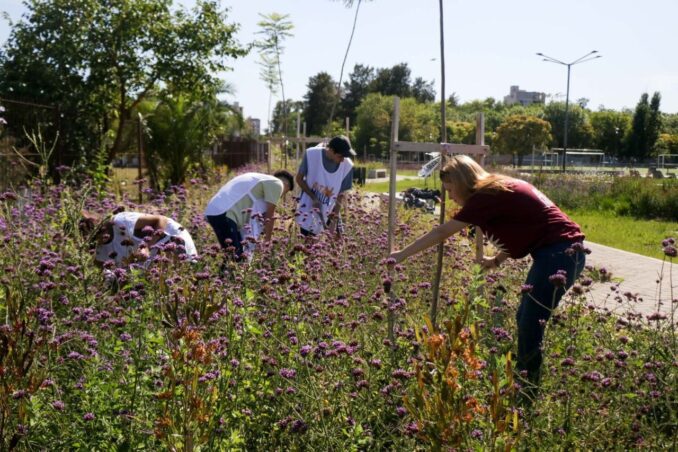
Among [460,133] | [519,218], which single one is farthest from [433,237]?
[460,133]

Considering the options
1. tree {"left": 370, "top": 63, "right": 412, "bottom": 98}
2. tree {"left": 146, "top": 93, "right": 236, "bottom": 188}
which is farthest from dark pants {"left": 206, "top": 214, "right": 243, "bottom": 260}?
tree {"left": 370, "top": 63, "right": 412, "bottom": 98}

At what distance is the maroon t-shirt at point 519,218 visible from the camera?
4.22 m

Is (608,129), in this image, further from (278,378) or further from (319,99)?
(278,378)

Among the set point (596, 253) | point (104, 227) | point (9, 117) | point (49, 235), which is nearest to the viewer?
point (104, 227)

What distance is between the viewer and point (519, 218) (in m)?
4.34

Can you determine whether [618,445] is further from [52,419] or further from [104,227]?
[104,227]

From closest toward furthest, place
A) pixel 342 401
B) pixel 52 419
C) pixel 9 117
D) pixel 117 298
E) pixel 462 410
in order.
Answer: pixel 462 410 → pixel 52 419 → pixel 342 401 → pixel 117 298 → pixel 9 117

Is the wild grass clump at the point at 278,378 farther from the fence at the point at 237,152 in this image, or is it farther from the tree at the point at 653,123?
the tree at the point at 653,123

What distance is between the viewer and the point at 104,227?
5.12m

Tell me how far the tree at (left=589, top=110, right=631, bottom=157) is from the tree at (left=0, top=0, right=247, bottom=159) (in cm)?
7249

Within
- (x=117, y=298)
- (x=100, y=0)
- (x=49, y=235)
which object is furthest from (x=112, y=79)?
(x=117, y=298)

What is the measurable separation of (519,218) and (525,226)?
57mm

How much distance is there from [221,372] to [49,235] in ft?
9.97

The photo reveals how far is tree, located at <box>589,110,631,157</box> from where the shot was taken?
8300 cm
